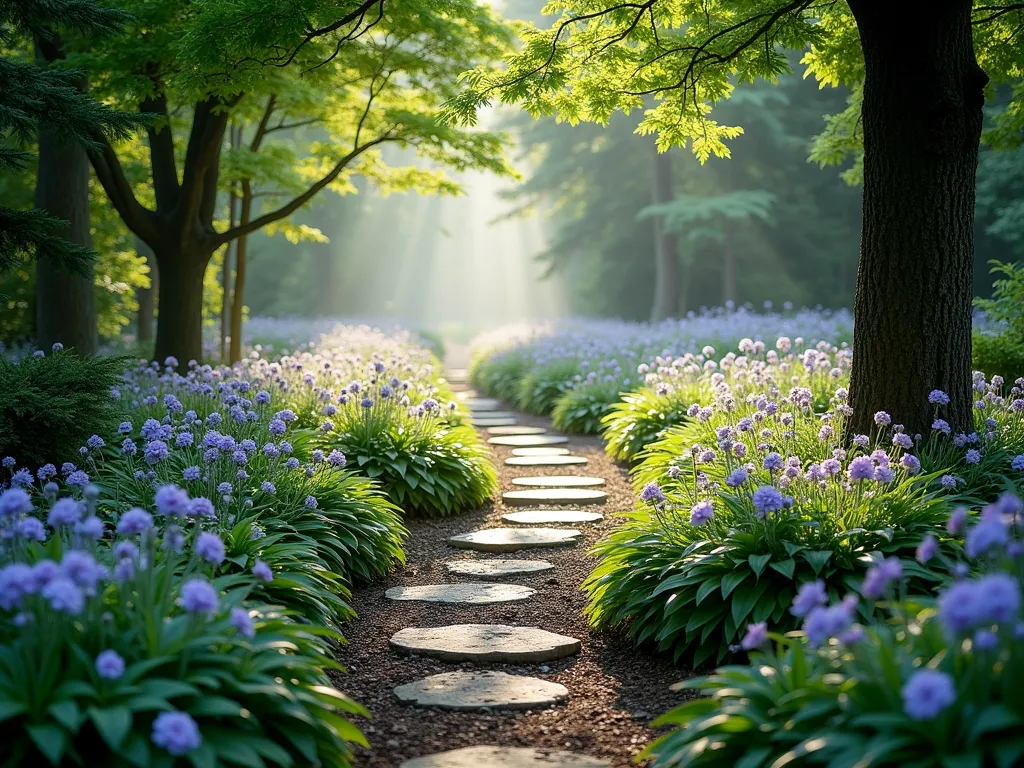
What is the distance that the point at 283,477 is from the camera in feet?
16.7

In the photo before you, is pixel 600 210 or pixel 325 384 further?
pixel 600 210

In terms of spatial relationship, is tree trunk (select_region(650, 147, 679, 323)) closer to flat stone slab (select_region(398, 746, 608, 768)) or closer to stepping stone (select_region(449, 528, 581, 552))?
stepping stone (select_region(449, 528, 581, 552))

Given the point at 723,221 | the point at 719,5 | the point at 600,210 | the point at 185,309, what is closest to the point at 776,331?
the point at 719,5

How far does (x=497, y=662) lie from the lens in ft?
13.6

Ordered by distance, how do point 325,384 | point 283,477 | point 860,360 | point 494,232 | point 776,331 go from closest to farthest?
1. point 283,477
2. point 860,360
3. point 325,384
4. point 776,331
5. point 494,232

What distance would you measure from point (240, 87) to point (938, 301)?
16.1 ft

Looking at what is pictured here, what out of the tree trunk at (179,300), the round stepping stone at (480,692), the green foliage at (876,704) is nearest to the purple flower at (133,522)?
the round stepping stone at (480,692)

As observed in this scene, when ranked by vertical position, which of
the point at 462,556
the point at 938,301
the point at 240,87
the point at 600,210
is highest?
the point at 600,210

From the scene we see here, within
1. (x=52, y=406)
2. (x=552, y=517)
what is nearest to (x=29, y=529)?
(x=52, y=406)

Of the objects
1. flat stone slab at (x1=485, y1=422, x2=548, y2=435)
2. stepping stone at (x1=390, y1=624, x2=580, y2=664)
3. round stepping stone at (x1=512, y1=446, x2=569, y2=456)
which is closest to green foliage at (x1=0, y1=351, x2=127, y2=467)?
stepping stone at (x1=390, y1=624, x2=580, y2=664)

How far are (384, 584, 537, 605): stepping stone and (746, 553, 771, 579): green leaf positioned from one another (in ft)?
5.31

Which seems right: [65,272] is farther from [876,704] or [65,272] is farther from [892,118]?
[876,704]

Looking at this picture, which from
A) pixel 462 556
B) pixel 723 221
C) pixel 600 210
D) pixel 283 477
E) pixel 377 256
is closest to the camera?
pixel 283 477

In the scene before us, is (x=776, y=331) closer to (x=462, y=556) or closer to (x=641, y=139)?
(x=462, y=556)
